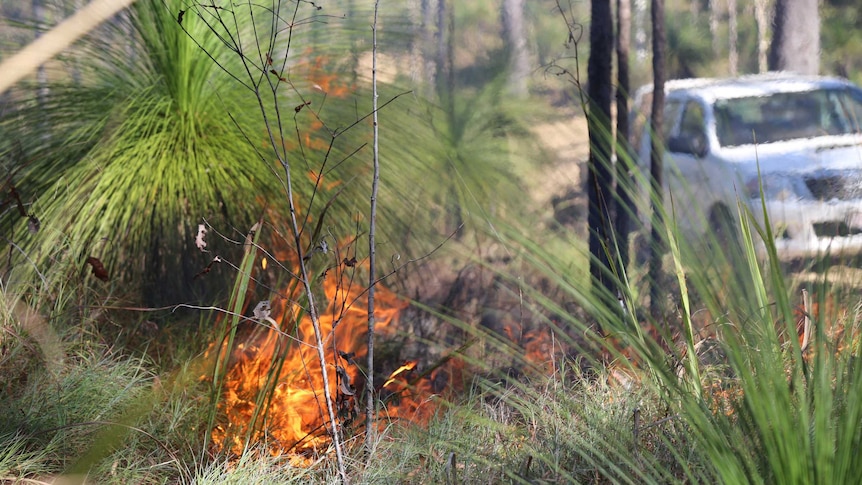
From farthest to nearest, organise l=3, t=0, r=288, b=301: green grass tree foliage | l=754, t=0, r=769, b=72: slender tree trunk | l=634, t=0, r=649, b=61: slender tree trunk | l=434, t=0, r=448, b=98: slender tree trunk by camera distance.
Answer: l=634, t=0, r=649, b=61: slender tree trunk
l=754, t=0, r=769, b=72: slender tree trunk
l=434, t=0, r=448, b=98: slender tree trunk
l=3, t=0, r=288, b=301: green grass tree foliage

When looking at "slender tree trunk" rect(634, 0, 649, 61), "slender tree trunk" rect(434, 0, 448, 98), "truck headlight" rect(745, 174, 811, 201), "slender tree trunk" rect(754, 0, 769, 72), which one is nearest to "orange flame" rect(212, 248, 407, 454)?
"truck headlight" rect(745, 174, 811, 201)

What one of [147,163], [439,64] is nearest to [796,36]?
[439,64]

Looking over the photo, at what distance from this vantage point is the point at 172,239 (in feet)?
10.2

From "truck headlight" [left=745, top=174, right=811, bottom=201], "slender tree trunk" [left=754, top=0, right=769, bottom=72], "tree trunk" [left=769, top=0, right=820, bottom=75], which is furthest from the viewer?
"slender tree trunk" [left=754, top=0, right=769, bottom=72]

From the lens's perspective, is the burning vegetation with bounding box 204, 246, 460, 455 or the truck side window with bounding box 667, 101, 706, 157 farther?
the truck side window with bounding box 667, 101, 706, 157

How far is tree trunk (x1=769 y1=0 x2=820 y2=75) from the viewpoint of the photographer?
30.3 feet

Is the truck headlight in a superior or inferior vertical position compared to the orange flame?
superior

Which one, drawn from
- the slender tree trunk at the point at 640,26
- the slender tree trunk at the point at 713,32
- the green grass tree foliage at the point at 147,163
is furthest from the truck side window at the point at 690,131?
the slender tree trunk at the point at 640,26

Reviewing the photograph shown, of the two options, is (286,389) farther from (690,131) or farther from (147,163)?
(690,131)

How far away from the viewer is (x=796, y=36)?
30.6 feet

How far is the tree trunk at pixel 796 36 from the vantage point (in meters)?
9.23

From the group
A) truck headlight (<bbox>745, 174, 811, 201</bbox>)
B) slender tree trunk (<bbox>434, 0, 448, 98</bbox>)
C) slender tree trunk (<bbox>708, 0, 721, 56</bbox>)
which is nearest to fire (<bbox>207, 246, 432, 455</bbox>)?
truck headlight (<bbox>745, 174, 811, 201</bbox>)

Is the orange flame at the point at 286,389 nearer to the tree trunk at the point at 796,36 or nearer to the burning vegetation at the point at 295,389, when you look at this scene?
the burning vegetation at the point at 295,389

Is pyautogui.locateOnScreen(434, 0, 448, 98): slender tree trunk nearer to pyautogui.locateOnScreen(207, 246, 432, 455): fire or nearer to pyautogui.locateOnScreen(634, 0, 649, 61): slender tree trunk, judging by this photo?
pyautogui.locateOnScreen(207, 246, 432, 455): fire
